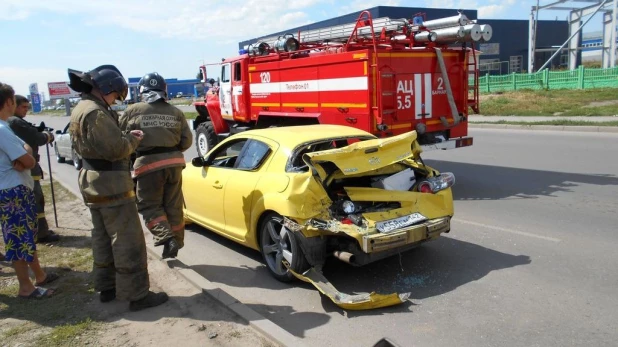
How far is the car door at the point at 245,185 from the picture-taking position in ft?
17.6

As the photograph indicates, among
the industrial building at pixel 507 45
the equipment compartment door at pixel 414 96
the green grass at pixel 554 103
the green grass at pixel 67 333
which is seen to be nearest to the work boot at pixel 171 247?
the green grass at pixel 67 333

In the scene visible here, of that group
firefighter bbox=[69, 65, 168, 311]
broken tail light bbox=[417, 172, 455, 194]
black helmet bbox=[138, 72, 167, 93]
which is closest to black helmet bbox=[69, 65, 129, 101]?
firefighter bbox=[69, 65, 168, 311]

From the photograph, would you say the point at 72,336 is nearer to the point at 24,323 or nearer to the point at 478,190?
the point at 24,323

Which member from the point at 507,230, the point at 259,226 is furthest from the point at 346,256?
the point at 507,230

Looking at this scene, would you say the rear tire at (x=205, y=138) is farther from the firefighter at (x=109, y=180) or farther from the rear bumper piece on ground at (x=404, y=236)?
the rear bumper piece on ground at (x=404, y=236)

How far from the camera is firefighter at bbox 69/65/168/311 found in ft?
13.5

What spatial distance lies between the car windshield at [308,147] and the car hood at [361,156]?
326 millimetres

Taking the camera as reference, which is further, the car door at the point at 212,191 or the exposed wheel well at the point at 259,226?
the car door at the point at 212,191

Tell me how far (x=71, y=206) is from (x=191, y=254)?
409 cm

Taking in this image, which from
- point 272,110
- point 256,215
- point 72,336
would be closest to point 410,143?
point 256,215

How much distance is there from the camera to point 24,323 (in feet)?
13.7

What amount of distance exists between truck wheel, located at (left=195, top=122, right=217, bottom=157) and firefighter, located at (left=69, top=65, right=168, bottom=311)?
33.7ft

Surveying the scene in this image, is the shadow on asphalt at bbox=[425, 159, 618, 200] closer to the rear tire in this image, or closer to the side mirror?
the side mirror

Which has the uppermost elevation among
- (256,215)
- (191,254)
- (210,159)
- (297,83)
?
(297,83)
